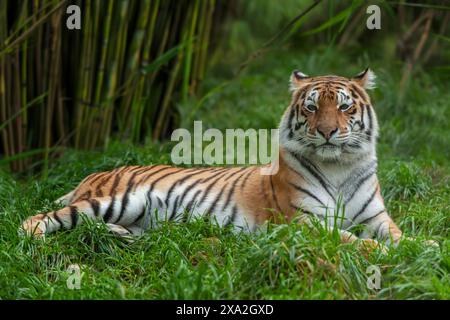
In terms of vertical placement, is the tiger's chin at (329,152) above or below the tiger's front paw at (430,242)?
above

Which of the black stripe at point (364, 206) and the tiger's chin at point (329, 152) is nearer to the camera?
the tiger's chin at point (329, 152)

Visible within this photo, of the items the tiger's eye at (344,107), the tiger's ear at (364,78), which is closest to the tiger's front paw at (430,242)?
the tiger's eye at (344,107)

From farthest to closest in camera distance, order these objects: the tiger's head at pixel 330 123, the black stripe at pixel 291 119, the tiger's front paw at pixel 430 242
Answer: the black stripe at pixel 291 119 → the tiger's head at pixel 330 123 → the tiger's front paw at pixel 430 242

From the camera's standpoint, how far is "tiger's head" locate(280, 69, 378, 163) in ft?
16.1

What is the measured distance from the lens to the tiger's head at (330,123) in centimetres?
492

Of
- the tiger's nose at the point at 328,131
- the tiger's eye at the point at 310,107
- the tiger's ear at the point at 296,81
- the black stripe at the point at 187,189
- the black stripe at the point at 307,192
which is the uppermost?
the tiger's ear at the point at 296,81

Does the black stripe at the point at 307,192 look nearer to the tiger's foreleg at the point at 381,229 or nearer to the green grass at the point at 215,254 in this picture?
the tiger's foreleg at the point at 381,229

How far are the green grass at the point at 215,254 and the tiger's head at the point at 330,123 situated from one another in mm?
672

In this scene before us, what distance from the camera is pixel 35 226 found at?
193 inches

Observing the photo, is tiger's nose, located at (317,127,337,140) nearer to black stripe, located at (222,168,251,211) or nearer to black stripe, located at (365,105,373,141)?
black stripe, located at (365,105,373,141)

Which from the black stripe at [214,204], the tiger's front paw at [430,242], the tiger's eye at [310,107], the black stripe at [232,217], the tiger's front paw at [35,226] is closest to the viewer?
the tiger's front paw at [430,242]

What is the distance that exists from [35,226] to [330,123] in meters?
1.89
